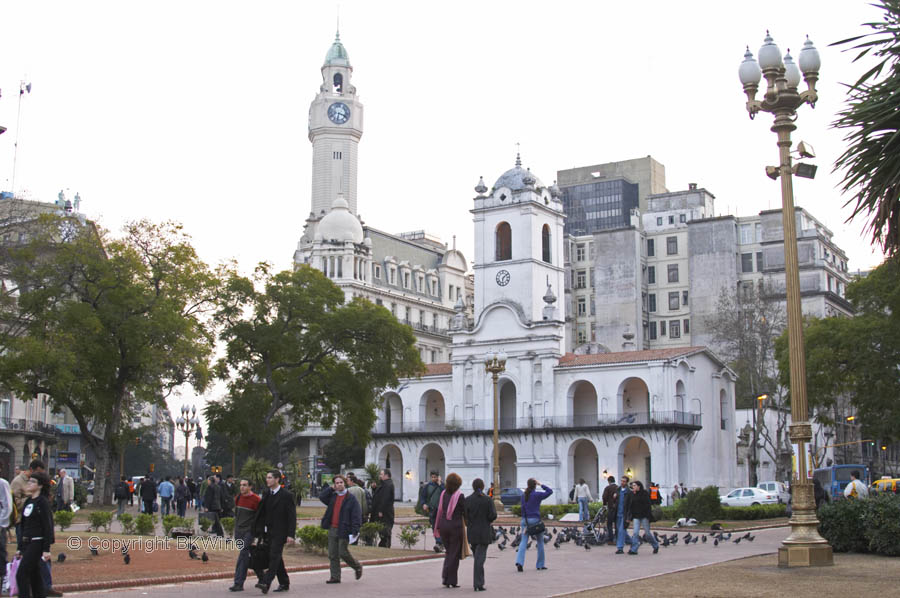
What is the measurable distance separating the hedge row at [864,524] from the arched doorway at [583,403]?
4313 centimetres

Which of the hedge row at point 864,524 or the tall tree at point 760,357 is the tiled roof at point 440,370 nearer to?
the tall tree at point 760,357

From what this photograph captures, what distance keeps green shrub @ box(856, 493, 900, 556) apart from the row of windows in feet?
236

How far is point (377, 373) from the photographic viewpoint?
50938 millimetres

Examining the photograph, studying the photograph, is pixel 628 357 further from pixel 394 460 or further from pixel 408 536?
pixel 408 536

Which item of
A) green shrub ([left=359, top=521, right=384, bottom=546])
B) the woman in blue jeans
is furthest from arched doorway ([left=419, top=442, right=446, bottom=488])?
the woman in blue jeans

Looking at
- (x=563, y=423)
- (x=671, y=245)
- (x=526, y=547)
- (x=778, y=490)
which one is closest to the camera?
(x=526, y=547)

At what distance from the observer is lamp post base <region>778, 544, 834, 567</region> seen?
1783cm

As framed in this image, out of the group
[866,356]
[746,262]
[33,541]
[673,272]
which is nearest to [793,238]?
→ [33,541]

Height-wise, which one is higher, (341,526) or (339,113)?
(339,113)

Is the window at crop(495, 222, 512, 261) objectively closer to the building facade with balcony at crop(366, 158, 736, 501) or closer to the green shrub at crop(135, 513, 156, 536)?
the building facade with balcony at crop(366, 158, 736, 501)

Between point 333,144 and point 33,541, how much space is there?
303 ft

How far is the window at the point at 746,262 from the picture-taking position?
89.4m

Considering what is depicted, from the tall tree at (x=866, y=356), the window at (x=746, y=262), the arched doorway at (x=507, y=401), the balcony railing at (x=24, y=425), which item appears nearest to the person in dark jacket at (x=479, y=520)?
the tall tree at (x=866, y=356)

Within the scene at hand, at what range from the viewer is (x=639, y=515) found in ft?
76.8
